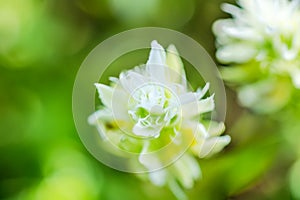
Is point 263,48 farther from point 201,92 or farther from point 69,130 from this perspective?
point 69,130

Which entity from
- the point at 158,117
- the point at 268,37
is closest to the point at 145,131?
the point at 158,117

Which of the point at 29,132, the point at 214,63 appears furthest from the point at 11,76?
the point at 214,63

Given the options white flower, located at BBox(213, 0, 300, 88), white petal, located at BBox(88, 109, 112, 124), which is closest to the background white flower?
white flower, located at BBox(213, 0, 300, 88)

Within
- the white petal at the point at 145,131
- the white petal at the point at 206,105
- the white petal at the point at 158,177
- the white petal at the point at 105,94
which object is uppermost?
the white petal at the point at 105,94

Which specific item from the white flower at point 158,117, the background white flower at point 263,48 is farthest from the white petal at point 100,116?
the background white flower at point 263,48

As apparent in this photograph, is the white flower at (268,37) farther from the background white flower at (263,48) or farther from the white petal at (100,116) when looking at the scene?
the white petal at (100,116)

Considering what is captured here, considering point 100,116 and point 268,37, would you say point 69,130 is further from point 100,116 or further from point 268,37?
point 268,37
